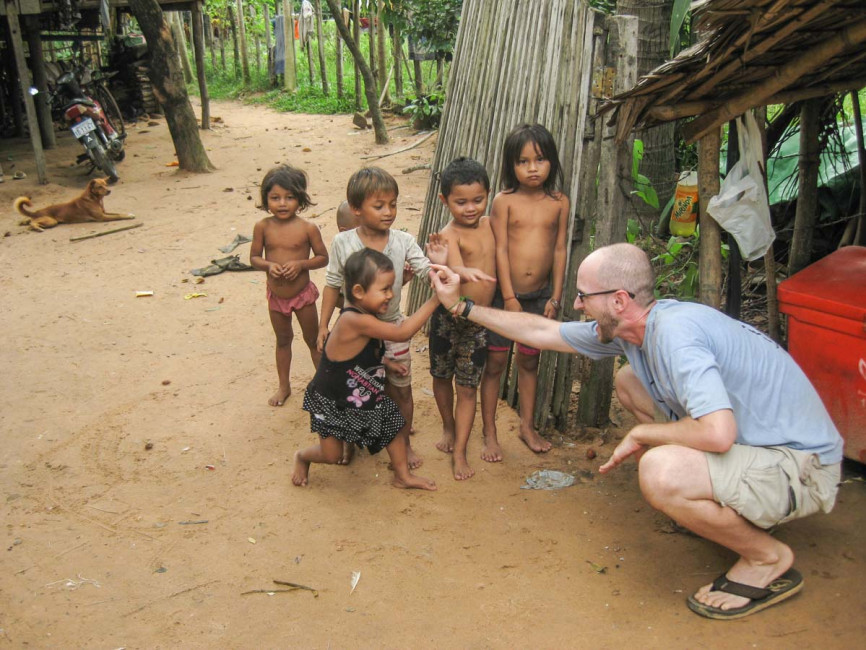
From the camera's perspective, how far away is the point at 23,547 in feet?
10.4

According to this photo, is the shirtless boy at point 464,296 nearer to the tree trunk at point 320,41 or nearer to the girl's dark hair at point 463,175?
the girl's dark hair at point 463,175

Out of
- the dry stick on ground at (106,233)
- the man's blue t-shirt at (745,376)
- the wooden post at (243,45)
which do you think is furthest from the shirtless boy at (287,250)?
the wooden post at (243,45)

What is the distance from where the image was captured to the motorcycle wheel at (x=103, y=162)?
31.5ft

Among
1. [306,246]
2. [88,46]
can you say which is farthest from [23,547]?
[88,46]

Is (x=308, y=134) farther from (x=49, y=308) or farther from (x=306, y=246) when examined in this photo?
(x=306, y=246)

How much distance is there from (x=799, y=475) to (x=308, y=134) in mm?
11447

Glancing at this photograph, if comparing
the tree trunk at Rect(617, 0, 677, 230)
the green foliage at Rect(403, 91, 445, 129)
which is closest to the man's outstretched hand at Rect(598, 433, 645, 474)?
the tree trunk at Rect(617, 0, 677, 230)

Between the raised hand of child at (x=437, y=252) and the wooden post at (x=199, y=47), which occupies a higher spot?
the wooden post at (x=199, y=47)

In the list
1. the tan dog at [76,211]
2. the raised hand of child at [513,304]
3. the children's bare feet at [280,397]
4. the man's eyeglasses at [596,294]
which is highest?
the man's eyeglasses at [596,294]

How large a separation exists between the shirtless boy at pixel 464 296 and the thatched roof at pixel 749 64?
2.20ft

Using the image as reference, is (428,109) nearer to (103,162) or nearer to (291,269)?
(103,162)

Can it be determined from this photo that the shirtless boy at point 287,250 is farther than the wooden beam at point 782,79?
Yes

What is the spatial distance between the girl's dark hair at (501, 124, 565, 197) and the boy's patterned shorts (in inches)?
26.8

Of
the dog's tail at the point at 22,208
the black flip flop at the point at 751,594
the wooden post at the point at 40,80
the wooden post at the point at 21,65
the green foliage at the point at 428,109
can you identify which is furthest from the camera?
the green foliage at the point at 428,109
